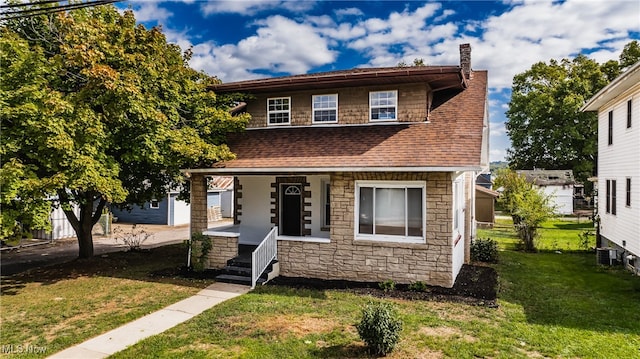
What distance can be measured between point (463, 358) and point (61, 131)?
10532 millimetres

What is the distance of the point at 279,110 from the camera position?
49.1ft

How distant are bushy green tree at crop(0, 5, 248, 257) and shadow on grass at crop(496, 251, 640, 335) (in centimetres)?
983

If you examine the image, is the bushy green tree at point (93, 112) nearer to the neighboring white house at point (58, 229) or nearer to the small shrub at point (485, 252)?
the neighboring white house at point (58, 229)

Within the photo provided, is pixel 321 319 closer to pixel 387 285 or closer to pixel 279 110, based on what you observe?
pixel 387 285

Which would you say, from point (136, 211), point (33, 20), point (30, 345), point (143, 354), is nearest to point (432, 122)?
point (143, 354)

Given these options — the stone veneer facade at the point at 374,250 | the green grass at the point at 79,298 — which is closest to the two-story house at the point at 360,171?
the stone veneer facade at the point at 374,250

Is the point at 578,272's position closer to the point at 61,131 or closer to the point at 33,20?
the point at 61,131

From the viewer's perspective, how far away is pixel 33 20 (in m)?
12.3

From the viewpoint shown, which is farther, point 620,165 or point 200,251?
point 620,165

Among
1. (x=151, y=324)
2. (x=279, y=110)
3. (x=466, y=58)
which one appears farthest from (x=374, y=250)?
(x=466, y=58)

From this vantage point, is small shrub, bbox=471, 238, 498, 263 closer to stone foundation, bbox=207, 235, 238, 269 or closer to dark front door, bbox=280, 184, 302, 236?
dark front door, bbox=280, 184, 302, 236

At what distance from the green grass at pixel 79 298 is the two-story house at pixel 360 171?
2531mm

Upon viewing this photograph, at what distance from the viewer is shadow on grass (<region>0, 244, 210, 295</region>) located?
39.2ft

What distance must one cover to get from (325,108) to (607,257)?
12.0 m
